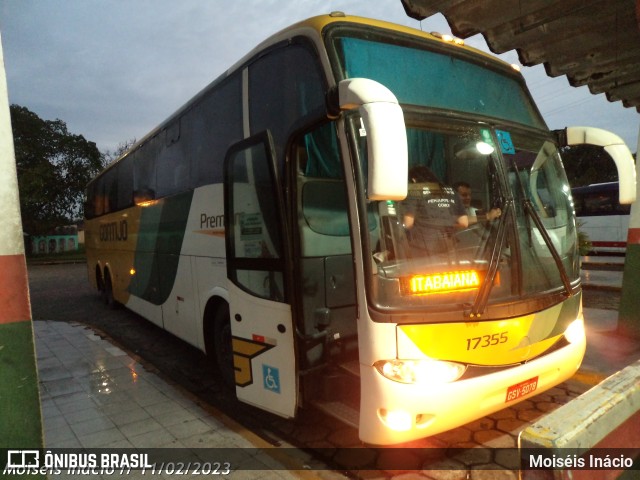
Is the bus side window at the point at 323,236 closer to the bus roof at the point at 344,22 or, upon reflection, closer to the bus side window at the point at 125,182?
the bus roof at the point at 344,22

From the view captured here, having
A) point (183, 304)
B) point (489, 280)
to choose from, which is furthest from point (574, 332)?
point (183, 304)

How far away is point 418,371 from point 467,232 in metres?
1.13

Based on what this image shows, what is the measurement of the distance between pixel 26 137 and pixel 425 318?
39.6 meters

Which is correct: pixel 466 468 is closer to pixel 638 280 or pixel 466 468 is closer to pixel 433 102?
pixel 433 102

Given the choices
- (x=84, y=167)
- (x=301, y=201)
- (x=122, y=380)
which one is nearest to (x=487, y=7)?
(x=301, y=201)

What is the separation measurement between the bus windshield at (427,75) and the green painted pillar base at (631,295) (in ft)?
10.5

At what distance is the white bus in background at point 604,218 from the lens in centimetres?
1625

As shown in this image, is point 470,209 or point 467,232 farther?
point 470,209

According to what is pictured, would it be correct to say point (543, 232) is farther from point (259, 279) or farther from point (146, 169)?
point (146, 169)

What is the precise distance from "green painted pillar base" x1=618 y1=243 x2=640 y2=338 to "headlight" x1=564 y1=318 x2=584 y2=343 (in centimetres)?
313

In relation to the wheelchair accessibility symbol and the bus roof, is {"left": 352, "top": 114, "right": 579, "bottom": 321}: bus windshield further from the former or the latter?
the wheelchair accessibility symbol

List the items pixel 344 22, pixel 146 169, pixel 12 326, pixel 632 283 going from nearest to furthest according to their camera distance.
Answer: pixel 12 326, pixel 344 22, pixel 632 283, pixel 146 169

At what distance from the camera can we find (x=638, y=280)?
234 inches

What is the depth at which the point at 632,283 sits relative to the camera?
6008mm
